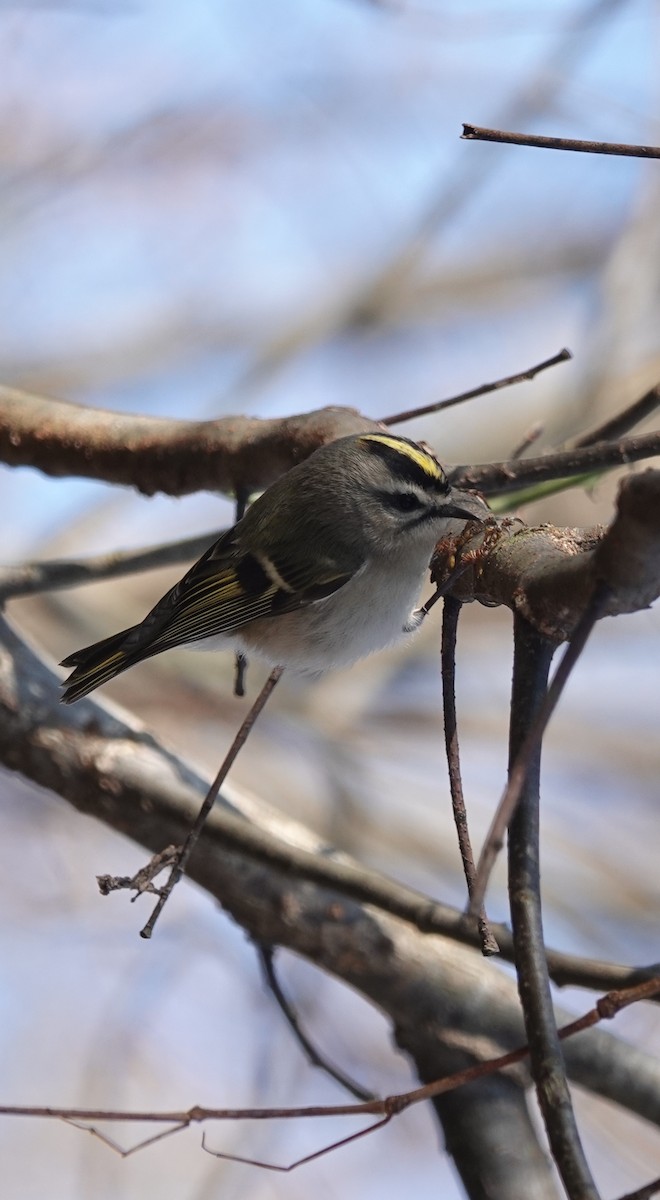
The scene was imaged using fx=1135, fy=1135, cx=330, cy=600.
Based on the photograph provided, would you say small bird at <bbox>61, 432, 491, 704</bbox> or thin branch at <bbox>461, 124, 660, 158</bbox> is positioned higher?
small bird at <bbox>61, 432, 491, 704</bbox>

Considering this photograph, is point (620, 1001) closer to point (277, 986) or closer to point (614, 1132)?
point (277, 986)

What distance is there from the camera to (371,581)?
125 centimetres

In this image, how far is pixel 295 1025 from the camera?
4.08ft

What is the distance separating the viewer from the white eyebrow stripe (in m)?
1.27

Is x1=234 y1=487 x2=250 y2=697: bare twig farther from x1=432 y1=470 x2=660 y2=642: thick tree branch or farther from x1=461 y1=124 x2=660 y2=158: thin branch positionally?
x1=461 y1=124 x2=660 y2=158: thin branch

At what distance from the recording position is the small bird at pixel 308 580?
1211mm

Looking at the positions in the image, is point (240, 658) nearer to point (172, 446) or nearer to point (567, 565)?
point (172, 446)

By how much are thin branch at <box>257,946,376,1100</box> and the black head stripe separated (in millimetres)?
548

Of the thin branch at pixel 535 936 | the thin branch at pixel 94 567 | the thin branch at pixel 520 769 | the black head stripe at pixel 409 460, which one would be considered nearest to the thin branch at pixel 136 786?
the thin branch at pixel 94 567

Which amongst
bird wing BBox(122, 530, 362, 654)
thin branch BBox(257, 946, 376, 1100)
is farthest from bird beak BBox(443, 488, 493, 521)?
thin branch BBox(257, 946, 376, 1100)

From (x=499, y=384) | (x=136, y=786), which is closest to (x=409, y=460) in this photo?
(x=499, y=384)

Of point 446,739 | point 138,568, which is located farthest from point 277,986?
point 446,739

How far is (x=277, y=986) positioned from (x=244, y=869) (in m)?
0.13

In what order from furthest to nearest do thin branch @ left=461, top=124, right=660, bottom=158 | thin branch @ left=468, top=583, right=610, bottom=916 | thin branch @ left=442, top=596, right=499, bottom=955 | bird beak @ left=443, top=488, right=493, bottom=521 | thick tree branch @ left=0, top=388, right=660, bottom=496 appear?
thick tree branch @ left=0, top=388, right=660, bottom=496 < bird beak @ left=443, top=488, right=493, bottom=521 < thin branch @ left=442, top=596, right=499, bottom=955 < thin branch @ left=461, top=124, right=660, bottom=158 < thin branch @ left=468, top=583, right=610, bottom=916
